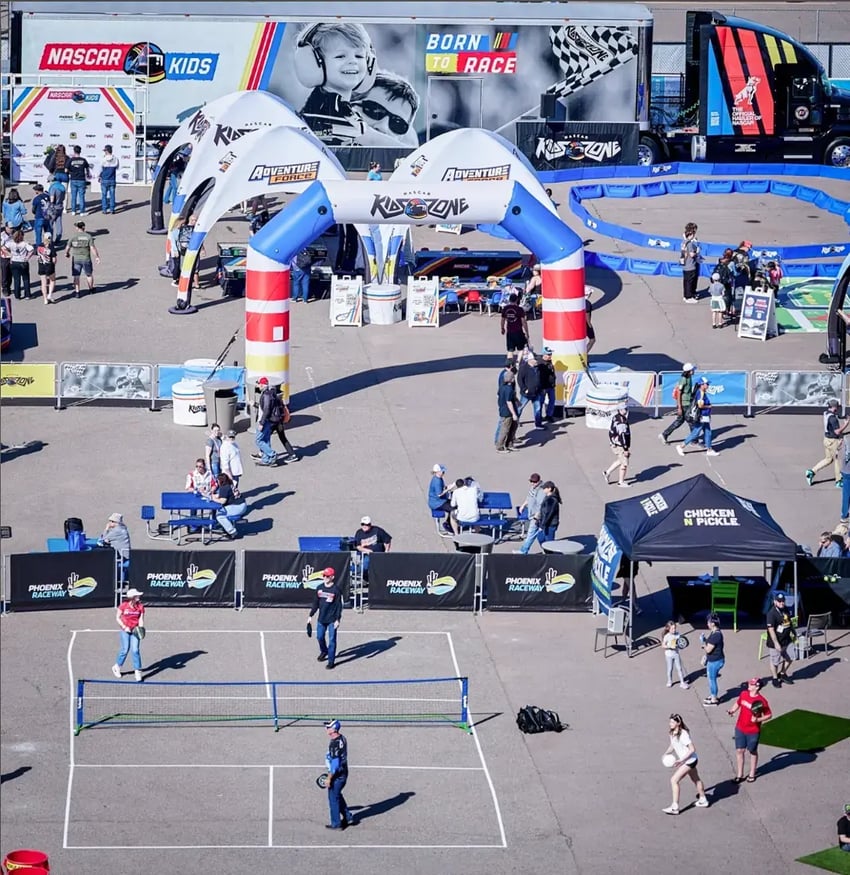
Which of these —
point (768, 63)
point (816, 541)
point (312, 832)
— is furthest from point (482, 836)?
point (768, 63)

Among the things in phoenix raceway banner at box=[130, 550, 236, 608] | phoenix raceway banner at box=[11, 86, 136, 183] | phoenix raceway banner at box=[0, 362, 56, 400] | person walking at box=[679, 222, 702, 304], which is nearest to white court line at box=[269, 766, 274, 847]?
phoenix raceway banner at box=[130, 550, 236, 608]

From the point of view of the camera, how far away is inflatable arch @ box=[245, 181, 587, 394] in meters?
35.5

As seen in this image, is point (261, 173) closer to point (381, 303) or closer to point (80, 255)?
point (381, 303)

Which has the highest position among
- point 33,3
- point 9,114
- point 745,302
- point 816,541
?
point 33,3

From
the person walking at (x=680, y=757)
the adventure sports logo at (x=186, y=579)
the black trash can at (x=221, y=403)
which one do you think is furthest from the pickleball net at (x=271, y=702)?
the black trash can at (x=221, y=403)

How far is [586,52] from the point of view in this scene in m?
56.3

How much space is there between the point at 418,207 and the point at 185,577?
11.3 metres

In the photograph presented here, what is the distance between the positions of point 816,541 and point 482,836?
10910 mm

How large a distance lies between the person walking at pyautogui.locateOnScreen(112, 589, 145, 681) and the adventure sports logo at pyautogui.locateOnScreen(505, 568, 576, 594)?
18.4 feet

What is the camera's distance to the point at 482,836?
21.2 metres

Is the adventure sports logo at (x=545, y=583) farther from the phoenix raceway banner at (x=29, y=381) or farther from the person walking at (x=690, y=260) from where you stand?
the person walking at (x=690, y=260)

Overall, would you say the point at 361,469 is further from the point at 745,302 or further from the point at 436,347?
the point at 745,302

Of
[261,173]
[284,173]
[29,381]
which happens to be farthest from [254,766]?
[284,173]

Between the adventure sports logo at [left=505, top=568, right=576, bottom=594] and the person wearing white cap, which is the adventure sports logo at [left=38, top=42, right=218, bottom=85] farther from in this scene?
the adventure sports logo at [left=505, top=568, right=576, bottom=594]
